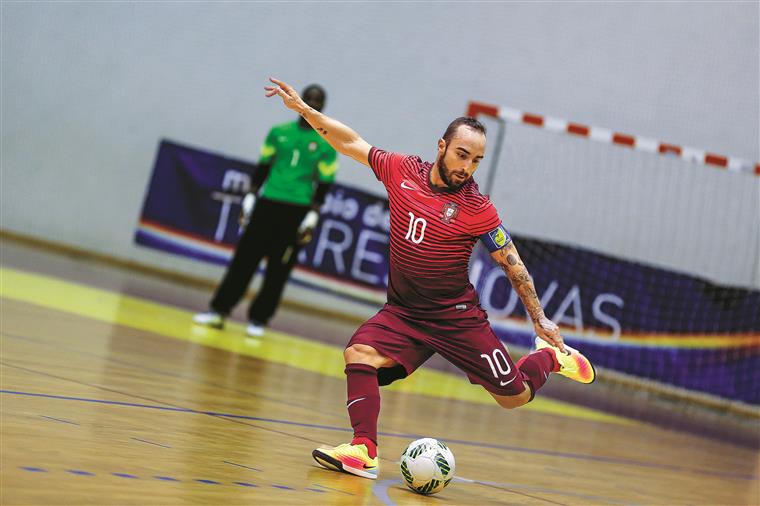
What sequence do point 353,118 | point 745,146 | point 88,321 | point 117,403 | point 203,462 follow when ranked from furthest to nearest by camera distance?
1. point 353,118
2. point 745,146
3. point 88,321
4. point 117,403
5. point 203,462

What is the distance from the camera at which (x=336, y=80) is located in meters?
16.3

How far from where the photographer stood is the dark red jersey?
16.3ft

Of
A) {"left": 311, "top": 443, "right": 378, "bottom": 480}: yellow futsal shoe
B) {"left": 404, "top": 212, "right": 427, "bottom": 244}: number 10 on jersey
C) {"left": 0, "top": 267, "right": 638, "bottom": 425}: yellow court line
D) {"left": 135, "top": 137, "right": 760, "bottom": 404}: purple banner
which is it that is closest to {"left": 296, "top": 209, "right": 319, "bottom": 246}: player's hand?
{"left": 0, "top": 267, "right": 638, "bottom": 425}: yellow court line

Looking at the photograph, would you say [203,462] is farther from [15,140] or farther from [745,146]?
[15,140]

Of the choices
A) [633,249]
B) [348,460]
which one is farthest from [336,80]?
[348,460]

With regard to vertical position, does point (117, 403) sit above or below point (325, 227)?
below

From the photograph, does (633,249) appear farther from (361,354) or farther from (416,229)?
(361,354)

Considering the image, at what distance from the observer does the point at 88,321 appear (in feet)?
27.4

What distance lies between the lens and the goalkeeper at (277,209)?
32.7 ft

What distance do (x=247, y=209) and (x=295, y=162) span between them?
23.8 inches

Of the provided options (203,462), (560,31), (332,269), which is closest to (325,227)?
(332,269)

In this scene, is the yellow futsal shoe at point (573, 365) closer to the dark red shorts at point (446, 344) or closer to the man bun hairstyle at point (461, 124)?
the dark red shorts at point (446, 344)

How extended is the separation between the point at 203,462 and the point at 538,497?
177 cm

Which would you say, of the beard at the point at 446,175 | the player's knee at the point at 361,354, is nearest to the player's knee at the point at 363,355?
the player's knee at the point at 361,354
